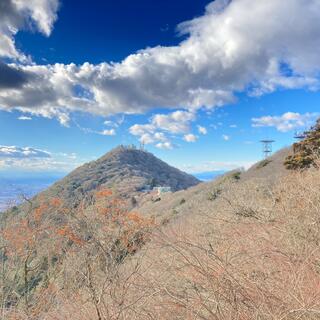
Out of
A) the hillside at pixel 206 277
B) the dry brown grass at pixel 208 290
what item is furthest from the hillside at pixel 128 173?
the dry brown grass at pixel 208 290

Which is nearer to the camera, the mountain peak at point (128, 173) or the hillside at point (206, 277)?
the hillside at point (206, 277)

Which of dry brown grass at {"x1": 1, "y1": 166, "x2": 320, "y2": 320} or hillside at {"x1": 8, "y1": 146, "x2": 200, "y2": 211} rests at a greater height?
hillside at {"x1": 8, "y1": 146, "x2": 200, "y2": 211}

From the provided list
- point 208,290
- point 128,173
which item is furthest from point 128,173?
point 208,290

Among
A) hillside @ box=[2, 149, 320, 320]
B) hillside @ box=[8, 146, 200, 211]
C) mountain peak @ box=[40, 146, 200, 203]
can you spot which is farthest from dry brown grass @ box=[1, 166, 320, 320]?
hillside @ box=[8, 146, 200, 211]

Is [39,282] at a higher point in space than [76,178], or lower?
lower

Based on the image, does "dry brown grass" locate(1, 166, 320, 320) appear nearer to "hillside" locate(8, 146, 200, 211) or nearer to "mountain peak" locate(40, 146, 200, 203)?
"mountain peak" locate(40, 146, 200, 203)

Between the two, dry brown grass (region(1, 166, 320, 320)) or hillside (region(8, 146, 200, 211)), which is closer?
dry brown grass (region(1, 166, 320, 320))

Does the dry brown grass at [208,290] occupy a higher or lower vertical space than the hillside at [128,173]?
lower

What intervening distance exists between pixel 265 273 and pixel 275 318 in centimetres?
120

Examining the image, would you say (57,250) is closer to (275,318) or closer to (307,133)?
(275,318)

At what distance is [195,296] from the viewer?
14.4 feet

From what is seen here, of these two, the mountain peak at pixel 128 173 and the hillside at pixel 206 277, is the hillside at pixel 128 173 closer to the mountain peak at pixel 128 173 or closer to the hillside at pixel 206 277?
the mountain peak at pixel 128 173

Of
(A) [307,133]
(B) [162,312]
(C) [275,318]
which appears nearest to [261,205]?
(B) [162,312]

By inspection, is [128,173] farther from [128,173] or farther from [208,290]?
[208,290]
